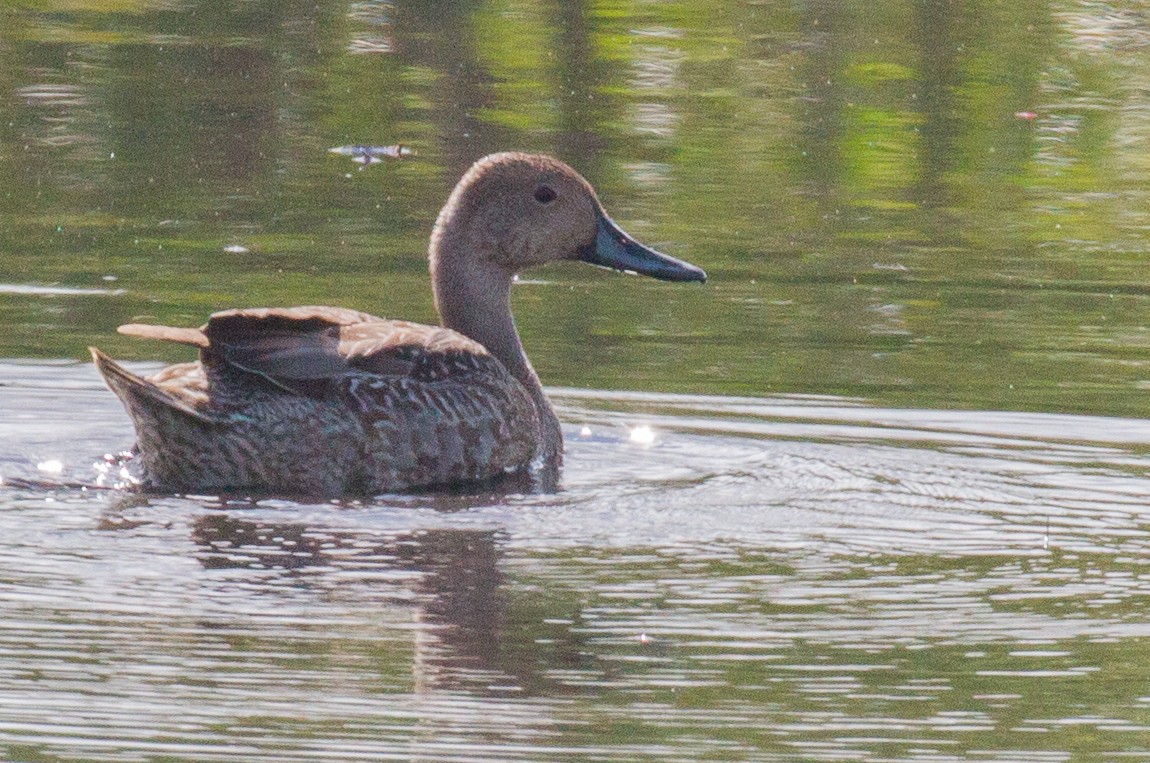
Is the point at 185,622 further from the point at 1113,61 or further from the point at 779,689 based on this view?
the point at 1113,61

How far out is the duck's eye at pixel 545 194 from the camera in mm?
9344

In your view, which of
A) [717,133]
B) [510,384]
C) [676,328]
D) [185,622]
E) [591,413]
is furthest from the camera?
[717,133]

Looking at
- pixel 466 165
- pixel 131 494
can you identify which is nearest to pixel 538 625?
pixel 131 494

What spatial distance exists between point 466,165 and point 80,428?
207 inches

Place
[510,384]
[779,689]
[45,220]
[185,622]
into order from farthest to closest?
[45,220] → [510,384] → [185,622] → [779,689]

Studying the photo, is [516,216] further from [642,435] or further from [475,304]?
[642,435]

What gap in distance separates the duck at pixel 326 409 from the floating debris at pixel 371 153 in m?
4.94

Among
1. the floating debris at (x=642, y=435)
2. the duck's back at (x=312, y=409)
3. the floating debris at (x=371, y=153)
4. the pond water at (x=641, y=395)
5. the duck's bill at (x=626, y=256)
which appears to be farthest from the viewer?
the floating debris at (x=371, y=153)

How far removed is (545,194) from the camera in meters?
9.36

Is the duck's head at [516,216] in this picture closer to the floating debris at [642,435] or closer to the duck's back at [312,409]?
the floating debris at [642,435]

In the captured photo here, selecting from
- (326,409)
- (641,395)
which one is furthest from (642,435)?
(326,409)

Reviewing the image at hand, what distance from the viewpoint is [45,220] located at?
39.4 ft

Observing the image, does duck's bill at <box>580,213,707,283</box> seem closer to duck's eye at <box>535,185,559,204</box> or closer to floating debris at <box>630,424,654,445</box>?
duck's eye at <box>535,185,559,204</box>

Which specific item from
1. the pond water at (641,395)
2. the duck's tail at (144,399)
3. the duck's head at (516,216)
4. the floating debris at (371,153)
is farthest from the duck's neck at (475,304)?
the floating debris at (371,153)
